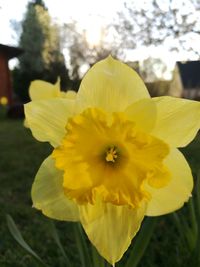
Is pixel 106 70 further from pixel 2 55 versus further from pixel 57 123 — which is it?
pixel 2 55

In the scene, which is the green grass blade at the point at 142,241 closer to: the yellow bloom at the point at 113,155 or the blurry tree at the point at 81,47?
the yellow bloom at the point at 113,155

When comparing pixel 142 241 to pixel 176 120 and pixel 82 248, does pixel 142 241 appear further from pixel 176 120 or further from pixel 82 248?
pixel 176 120

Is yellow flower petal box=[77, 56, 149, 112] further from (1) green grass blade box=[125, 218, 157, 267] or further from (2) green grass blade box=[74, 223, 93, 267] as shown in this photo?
(2) green grass blade box=[74, 223, 93, 267]

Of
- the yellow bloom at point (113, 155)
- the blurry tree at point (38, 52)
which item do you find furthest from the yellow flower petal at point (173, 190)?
the blurry tree at point (38, 52)

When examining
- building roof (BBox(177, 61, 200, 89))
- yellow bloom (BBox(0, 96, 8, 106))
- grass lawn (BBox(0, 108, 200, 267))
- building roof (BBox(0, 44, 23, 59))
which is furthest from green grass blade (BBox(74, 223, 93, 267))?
building roof (BBox(177, 61, 200, 89))

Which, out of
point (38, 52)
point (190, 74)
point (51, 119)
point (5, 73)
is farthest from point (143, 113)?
point (190, 74)

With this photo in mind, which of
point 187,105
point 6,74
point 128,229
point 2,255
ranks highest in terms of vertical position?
point 187,105

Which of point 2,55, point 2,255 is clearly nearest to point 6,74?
point 2,55
